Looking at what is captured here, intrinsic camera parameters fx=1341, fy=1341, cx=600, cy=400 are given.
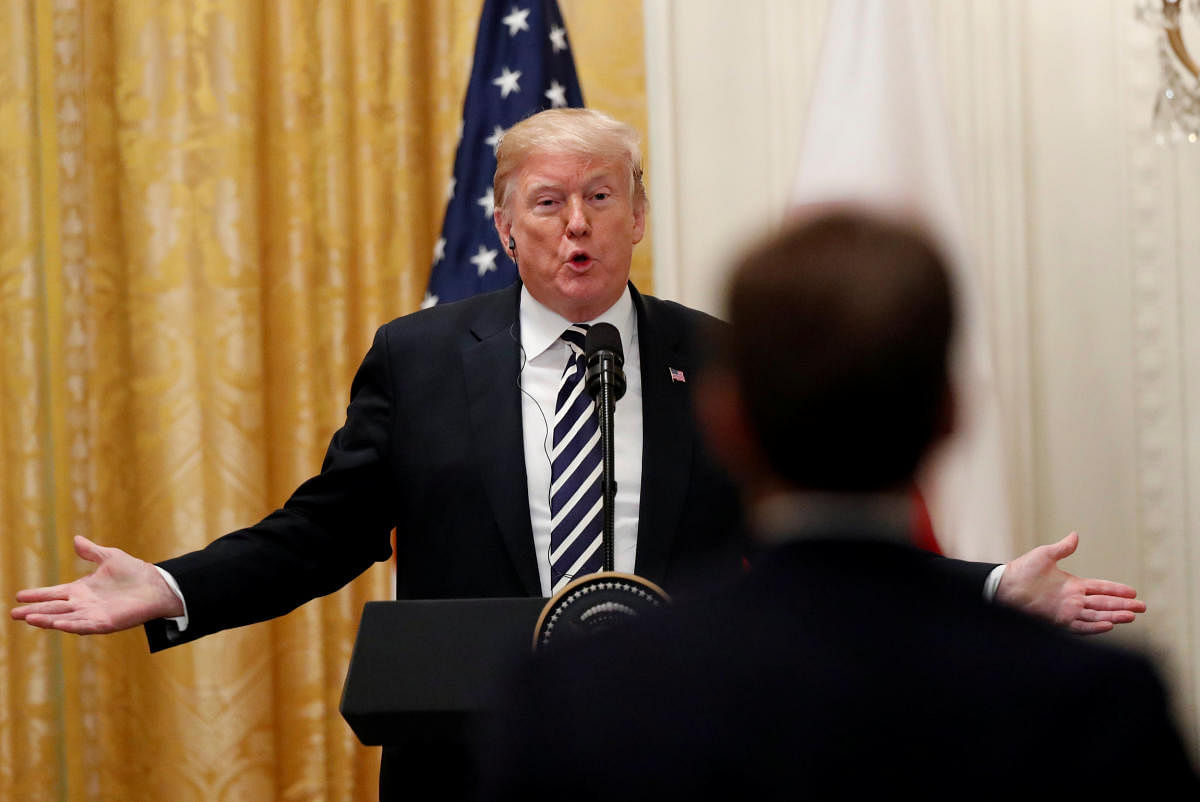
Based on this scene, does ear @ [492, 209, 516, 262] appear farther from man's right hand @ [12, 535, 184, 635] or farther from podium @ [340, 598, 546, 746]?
podium @ [340, 598, 546, 746]

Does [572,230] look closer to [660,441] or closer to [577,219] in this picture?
[577,219]

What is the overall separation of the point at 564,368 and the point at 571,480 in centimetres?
27

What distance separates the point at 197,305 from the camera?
4059 mm

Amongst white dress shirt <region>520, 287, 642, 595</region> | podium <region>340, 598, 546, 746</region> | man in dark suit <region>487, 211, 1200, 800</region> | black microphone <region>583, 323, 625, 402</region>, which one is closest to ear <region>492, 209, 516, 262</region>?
white dress shirt <region>520, 287, 642, 595</region>

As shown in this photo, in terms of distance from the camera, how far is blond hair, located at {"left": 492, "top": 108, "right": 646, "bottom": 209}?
267cm

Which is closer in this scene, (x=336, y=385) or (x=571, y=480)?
(x=571, y=480)

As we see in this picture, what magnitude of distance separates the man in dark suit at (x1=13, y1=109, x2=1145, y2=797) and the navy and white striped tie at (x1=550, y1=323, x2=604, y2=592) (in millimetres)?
21

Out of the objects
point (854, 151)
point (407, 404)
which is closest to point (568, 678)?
point (407, 404)

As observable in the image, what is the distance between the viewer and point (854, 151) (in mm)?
3750

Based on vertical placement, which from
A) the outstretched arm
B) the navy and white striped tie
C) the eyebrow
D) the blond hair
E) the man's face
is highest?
the blond hair

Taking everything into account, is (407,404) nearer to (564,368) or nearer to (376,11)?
(564,368)

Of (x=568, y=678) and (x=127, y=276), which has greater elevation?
(x=127, y=276)

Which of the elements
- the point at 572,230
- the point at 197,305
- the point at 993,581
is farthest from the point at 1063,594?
the point at 197,305

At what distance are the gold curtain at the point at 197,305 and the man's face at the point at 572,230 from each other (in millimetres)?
1488
